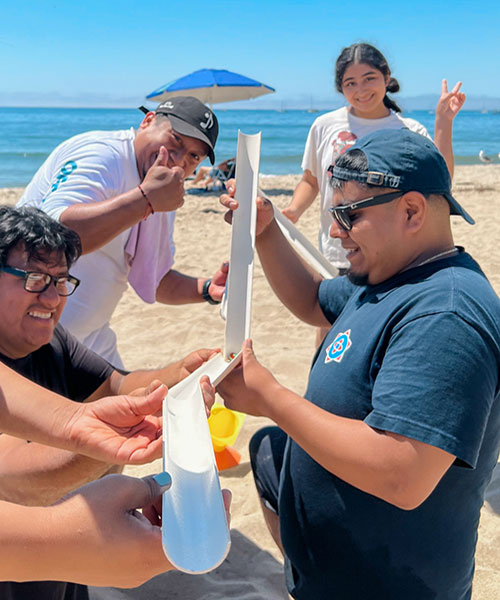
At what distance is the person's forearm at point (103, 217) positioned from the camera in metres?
2.59

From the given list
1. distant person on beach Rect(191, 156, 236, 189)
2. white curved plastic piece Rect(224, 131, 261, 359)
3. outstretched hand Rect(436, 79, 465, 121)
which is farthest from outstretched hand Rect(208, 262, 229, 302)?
distant person on beach Rect(191, 156, 236, 189)

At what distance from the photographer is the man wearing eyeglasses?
152 cm

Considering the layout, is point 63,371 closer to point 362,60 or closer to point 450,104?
point 362,60

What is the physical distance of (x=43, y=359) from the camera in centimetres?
232

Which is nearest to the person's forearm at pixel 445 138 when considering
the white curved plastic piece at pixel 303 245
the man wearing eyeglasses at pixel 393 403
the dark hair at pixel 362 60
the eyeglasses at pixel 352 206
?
the dark hair at pixel 362 60

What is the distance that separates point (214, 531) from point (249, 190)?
1674 millimetres

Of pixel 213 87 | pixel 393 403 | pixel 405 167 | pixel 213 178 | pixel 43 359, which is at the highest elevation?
pixel 213 87

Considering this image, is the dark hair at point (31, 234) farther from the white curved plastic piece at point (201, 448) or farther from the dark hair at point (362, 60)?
the dark hair at point (362, 60)

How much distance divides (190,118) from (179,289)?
38.3 inches

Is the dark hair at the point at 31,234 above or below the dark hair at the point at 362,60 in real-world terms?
below

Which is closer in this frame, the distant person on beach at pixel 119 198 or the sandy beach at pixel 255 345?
the distant person on beach at pixel 119 198

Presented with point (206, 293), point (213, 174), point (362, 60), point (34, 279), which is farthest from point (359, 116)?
point (213, 174)

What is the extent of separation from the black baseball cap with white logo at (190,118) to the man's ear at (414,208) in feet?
4.64

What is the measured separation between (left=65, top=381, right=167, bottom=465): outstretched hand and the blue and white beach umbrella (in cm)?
1494
